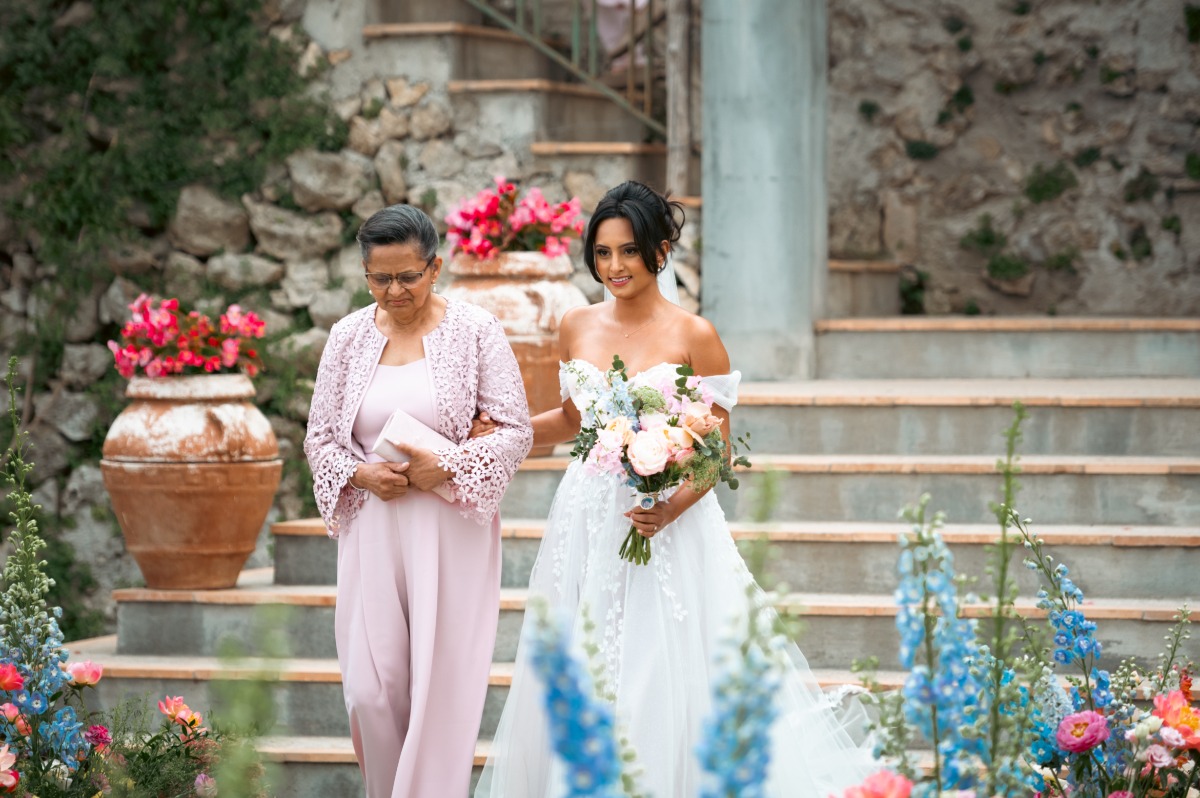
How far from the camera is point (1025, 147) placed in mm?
8336

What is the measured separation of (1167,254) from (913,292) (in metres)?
1.43

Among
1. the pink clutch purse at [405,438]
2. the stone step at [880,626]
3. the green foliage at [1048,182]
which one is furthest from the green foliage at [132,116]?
the pink clutch purse at [405,438]

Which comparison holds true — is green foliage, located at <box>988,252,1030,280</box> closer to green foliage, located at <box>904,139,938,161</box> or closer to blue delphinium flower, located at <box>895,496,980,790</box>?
green foliage, located at <box>904,139,938,161</box>

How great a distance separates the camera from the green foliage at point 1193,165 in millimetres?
7980

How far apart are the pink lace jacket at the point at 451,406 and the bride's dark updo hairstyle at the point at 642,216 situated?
1.26ft

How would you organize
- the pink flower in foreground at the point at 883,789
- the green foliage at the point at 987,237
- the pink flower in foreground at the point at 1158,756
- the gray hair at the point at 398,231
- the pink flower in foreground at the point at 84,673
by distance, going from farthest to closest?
the green foliage at the point at 987,237 → the pink flower in foreground at the point at 84,673 → the gray hair at the point at 398,231 → the pink flower in foreground at the point at 1158,756 → the pink flower in foreground at the point at 883,789

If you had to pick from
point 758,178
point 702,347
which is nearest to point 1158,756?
point 702,347

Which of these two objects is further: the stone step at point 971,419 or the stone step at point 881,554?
the stone step at point 971,419

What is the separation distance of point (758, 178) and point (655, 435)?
3.65 meters

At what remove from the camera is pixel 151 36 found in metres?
7.70

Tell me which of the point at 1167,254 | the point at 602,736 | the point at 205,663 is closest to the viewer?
the point at 602,736

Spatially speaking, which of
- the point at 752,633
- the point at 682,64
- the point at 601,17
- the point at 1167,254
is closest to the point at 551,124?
the point at 682,64

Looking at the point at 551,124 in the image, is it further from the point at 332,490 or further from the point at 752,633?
the point at 752,633

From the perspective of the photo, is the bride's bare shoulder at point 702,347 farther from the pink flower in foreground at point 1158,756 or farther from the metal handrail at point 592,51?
the metal handrail at point 592,51
